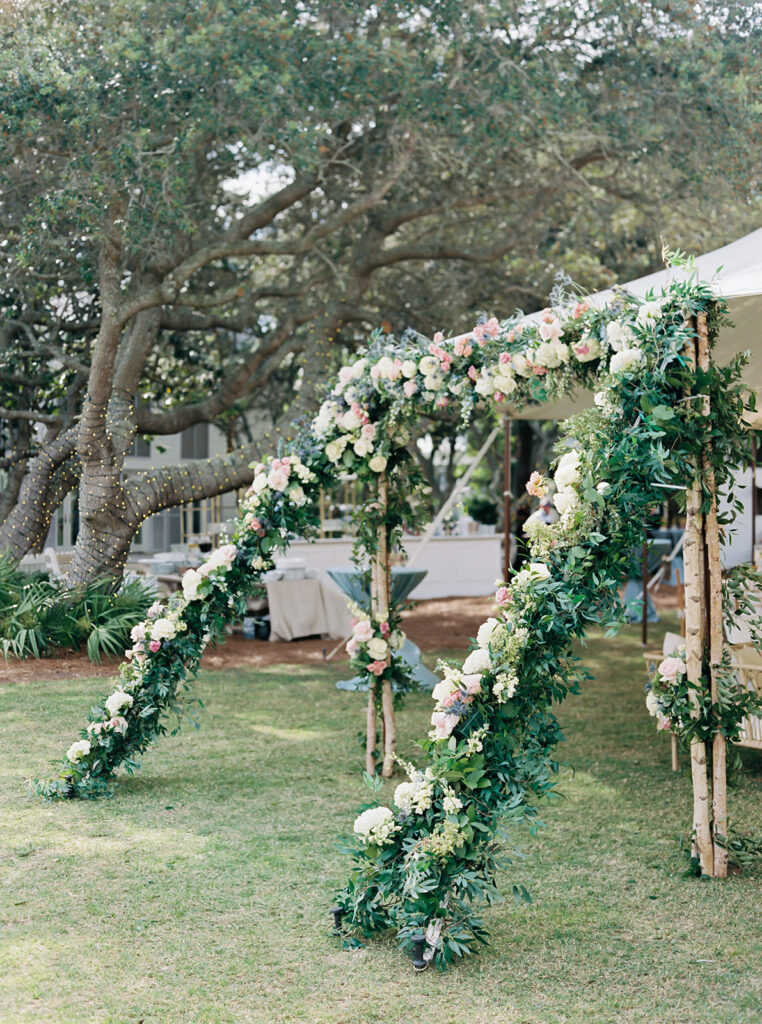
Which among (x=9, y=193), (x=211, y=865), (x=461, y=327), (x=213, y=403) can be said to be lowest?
(x=211, y=865)

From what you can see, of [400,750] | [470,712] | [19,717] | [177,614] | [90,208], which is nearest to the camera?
[470,712]

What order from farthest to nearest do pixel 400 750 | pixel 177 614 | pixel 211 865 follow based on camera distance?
pixel 400 750
pixel 177 614
pixel 211 865

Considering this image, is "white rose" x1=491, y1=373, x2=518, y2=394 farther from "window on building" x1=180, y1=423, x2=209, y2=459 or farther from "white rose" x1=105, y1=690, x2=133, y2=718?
"window on building" x1=180, y1=423, x2=209, y2=459

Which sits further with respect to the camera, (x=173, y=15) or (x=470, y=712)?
(x=173, y=15)

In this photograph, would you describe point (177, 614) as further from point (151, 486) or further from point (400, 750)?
point (151, 486)

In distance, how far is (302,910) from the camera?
13.7ft

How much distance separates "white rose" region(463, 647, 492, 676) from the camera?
3848 millimetres

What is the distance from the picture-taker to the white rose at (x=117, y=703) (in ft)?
18.8

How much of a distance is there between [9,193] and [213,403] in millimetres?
3543

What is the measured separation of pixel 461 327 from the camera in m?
13.2

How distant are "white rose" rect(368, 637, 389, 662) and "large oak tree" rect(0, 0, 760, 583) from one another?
486 cm

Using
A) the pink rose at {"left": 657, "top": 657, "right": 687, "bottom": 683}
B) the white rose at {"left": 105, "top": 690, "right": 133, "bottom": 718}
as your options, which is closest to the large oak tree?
the white rose at {"left": 105, "top": 690, "right": 133, "bottom": 718}

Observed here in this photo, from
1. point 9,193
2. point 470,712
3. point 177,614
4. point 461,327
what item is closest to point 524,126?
point 461,327

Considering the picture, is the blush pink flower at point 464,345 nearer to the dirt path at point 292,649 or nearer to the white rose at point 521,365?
the white rose at point 521,365
